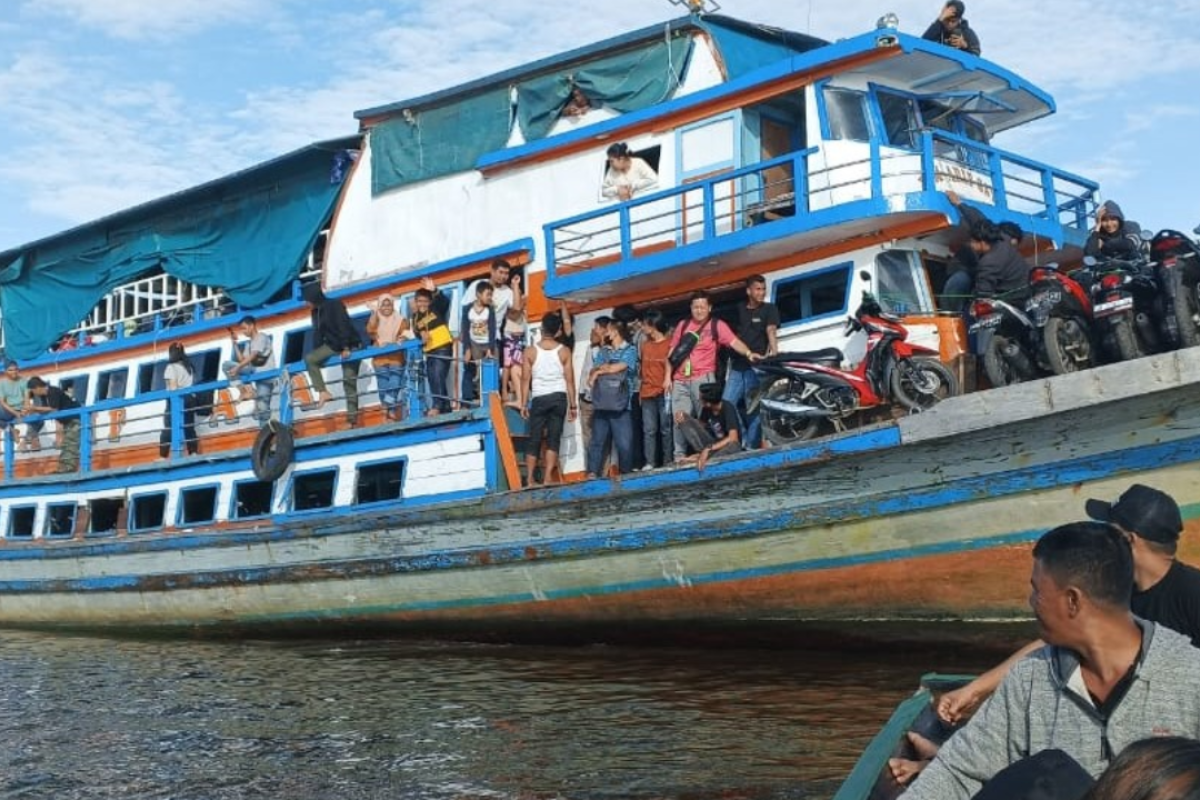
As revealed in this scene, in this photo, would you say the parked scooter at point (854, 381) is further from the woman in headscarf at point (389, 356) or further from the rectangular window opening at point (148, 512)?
the rectangular window opening at point (148, 512)

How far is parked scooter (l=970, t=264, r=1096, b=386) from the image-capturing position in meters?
9.09

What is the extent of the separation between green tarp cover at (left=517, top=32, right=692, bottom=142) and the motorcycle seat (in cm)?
352

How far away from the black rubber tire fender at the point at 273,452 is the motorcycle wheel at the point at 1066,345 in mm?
8080

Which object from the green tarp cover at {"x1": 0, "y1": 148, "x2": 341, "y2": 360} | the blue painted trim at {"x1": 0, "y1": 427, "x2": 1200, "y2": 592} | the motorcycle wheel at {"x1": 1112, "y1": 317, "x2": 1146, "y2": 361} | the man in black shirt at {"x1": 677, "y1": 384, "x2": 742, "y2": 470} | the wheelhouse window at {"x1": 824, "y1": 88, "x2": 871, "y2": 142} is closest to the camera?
the blue painted trim at {"x1": 0, "y1": 427, "x2": 1200, "y2": 592}

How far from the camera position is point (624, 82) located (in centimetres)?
1285

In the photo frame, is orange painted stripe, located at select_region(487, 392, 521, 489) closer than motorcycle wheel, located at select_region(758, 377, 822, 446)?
No

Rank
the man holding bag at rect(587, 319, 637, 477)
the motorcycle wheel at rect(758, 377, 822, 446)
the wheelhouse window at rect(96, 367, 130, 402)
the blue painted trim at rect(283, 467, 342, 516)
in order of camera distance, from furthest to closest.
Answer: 1. the wheelhouse window at rect(96, 367, 130, 402)
2. the blue painted trim at rect(283, 467, 342, 516)
3. the man holding bag at rect(587, 319, 637, 477)
4. the motorcycle wheel at rect(758, 377, 822, 446)

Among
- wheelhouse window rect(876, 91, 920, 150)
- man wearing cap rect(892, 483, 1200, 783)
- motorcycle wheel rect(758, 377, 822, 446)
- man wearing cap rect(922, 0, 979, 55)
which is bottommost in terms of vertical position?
man wearing cap rect(892, 483, 1200, 783)

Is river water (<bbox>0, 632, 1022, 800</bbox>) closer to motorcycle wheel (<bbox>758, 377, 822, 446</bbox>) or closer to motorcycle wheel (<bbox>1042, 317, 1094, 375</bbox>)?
motorcycle wheel (<bbox>758, 377, 822, 446</bbox>)

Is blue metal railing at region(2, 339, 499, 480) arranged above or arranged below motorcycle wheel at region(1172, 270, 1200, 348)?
above

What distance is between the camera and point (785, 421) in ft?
33.8

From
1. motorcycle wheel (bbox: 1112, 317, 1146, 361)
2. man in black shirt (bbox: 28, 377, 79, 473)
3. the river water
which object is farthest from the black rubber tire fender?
motorcycle wheel (bbox: 1112, 317, 1146, 361)

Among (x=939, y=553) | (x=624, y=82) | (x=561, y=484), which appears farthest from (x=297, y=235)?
(x=939, y=553)

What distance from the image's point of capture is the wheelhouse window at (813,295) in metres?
10.9
